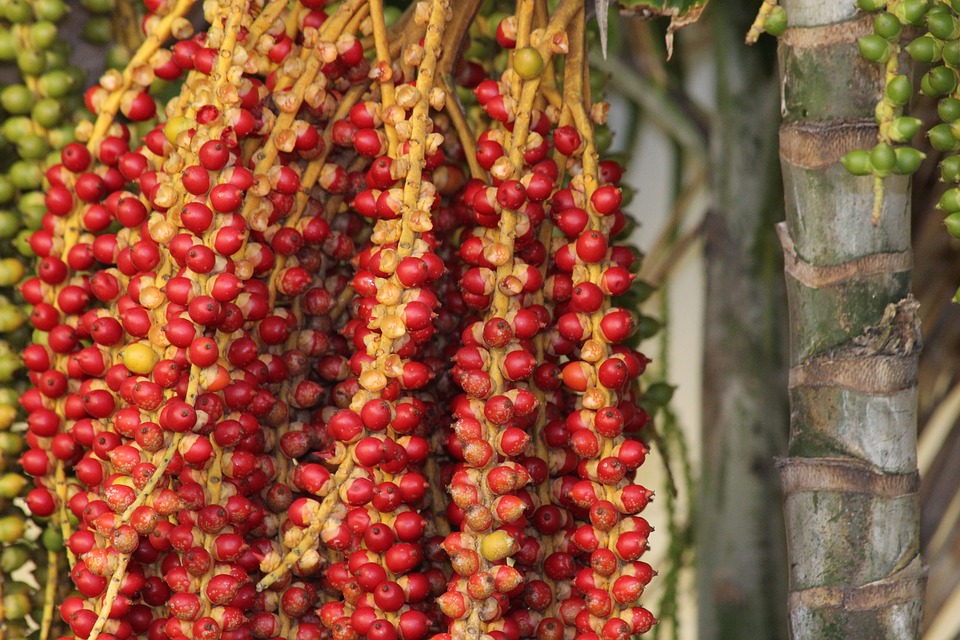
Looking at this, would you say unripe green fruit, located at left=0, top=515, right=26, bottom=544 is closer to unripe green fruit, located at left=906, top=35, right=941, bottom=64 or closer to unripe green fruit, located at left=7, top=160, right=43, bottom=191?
unripe green fruit, located at left=7, top=160, right=43, bottom=191

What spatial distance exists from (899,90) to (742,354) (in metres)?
0.61

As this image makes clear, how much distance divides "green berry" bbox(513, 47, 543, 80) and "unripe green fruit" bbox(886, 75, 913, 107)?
0.25 metres

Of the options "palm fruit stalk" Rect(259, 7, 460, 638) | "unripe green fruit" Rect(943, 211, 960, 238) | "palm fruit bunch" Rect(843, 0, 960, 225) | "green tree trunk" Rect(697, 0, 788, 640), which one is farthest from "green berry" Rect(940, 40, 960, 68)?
"green tree trunk" Rect(697, 0, 788, 640)


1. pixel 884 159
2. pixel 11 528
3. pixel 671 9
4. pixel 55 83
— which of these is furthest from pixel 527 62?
pixel 11 528

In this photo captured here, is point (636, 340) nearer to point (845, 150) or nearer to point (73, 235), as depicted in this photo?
point (845, 150)

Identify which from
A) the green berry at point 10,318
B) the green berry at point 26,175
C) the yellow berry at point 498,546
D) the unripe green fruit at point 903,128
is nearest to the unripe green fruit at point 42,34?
the green berry at point 26,175

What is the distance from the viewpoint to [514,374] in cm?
75

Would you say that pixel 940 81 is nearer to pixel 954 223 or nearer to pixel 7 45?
pixel 954 223

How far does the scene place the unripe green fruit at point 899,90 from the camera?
743mm

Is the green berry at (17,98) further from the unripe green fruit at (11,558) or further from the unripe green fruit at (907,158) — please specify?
the unripe green fruit at (907,158)

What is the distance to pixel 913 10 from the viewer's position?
727mm

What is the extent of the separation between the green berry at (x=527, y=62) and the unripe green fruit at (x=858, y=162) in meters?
0.23

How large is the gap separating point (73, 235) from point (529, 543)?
0.47 m

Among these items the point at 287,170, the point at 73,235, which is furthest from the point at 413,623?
the point at 73,235
